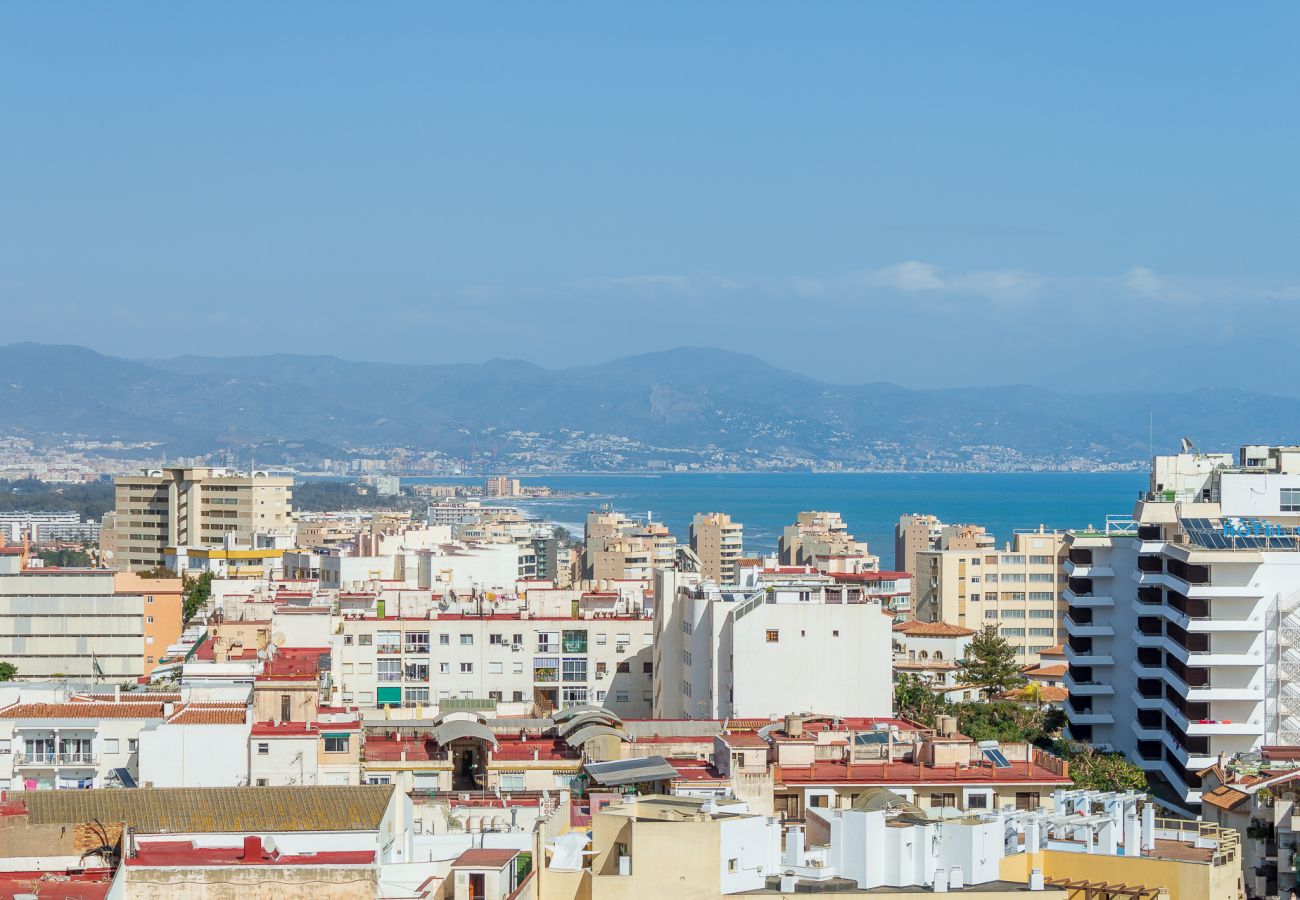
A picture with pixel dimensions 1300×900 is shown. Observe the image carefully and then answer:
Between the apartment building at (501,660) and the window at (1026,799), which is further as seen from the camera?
the apartment building at (501,660)

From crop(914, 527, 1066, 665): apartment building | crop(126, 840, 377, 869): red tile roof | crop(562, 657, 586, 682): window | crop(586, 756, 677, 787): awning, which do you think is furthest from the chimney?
crop(914, 527, 1066, 665): apartment building

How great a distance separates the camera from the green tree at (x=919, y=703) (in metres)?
43.7

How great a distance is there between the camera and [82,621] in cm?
5884

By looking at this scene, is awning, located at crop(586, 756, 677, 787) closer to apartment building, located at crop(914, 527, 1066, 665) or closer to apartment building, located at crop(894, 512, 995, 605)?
apartment building, located at crop(914, 527, 1066, 665)

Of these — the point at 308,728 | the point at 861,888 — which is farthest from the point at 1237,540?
the point at 861,888

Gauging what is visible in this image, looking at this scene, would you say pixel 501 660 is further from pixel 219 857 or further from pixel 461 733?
pixel 219 857

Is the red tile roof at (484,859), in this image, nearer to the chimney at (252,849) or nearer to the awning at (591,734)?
the chimney at (252,849)

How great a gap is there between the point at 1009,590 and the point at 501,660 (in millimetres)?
37115

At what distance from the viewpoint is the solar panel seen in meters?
30.3

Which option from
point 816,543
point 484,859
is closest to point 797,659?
point 484,859

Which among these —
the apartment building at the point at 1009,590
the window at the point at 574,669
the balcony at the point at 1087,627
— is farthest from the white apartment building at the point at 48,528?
the balcony at the point at 1087,627

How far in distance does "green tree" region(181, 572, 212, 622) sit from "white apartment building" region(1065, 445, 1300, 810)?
2908 cm

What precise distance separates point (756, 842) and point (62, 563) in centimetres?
10330

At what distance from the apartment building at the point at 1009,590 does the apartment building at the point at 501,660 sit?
34.4 m
